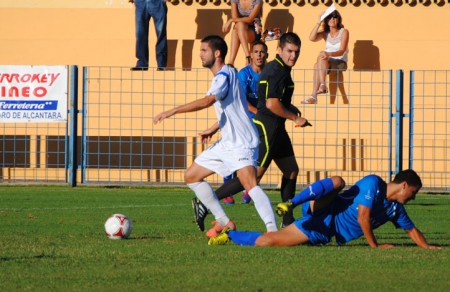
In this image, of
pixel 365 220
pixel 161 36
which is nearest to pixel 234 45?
pixel 161 36

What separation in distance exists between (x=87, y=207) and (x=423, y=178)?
6.99 m

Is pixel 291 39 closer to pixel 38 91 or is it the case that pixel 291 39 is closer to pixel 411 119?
pixel 411 119

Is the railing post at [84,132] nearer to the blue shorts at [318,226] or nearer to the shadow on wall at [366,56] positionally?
the shadow on wall at [366,56]

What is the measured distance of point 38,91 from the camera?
786 inches

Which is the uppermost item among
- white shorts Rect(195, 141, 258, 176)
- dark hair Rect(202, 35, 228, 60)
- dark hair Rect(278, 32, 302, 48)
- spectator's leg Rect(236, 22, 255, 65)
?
spectator's leg Rect(236, 22, 255, 65)

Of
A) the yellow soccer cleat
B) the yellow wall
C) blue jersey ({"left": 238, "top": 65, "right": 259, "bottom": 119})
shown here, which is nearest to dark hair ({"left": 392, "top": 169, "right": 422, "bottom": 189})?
the yellow soccer cleat

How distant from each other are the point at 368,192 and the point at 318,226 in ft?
1.94

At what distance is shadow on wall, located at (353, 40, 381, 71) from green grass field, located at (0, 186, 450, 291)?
7.74 meters

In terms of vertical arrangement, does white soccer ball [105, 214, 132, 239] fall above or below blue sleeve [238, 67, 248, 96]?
below

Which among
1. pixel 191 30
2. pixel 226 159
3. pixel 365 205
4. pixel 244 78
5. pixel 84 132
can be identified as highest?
pixel 191 30

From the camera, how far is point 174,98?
20.8m

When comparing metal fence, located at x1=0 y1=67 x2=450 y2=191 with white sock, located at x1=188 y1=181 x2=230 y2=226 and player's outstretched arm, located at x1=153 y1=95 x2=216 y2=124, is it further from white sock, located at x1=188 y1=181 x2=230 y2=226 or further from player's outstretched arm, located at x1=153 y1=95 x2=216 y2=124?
player's outstretched arm, located at x1=153 y1=95 x2=216 y2=124

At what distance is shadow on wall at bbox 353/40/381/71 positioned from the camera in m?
21.8

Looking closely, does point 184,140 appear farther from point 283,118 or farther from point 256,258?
point 256,258
